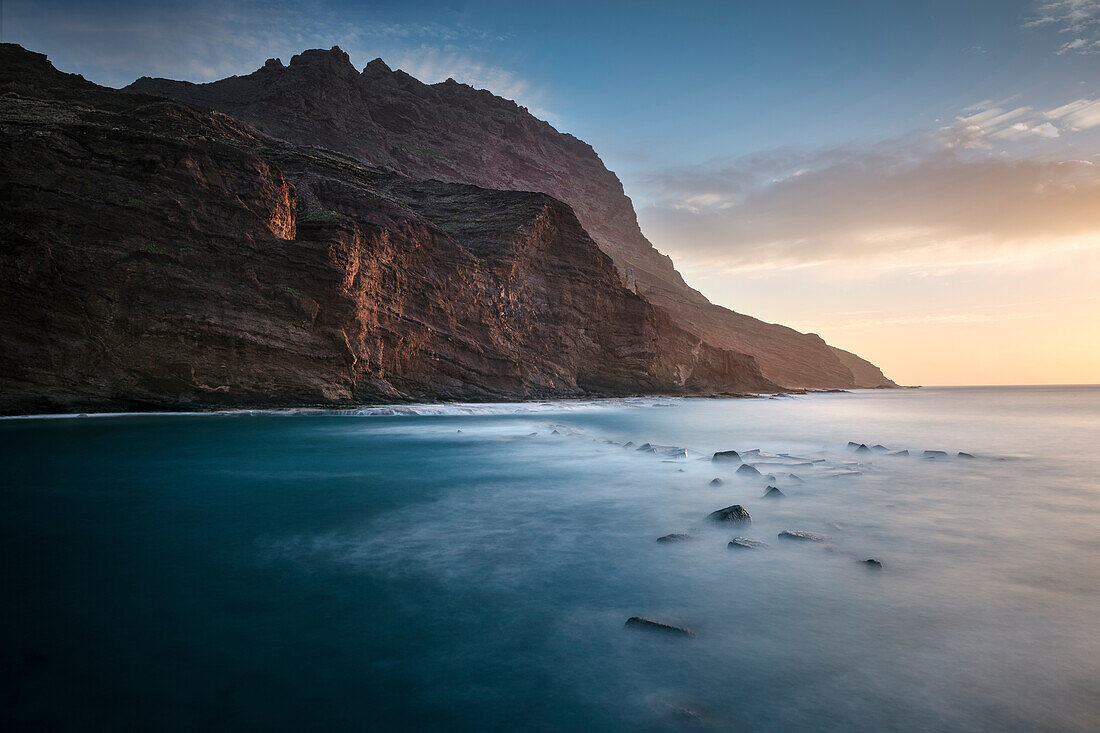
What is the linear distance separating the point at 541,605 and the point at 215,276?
31.9 m

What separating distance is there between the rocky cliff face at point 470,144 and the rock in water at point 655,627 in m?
73.5

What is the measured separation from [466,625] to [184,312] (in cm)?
3042

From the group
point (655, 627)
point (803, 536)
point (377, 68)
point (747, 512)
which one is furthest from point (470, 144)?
point (655, 627)

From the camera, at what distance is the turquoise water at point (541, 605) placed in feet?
10.1

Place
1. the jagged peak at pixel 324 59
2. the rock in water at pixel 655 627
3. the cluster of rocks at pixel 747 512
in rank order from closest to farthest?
the rock in water at pixel 655 627 → the cluster of rocks at pixel 747 512 → the jagged peak at pixel 324 59

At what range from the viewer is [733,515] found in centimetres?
724

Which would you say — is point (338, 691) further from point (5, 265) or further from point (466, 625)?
A: point (5, 265)

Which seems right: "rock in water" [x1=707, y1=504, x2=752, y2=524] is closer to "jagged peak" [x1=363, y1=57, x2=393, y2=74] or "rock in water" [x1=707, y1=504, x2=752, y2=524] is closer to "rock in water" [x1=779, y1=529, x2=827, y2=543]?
"rock in water" [x1=779, y1=529, x2=827, y2=543]

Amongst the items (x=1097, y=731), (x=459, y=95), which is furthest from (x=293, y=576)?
(x=459, y=95)

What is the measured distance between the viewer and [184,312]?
27219mm

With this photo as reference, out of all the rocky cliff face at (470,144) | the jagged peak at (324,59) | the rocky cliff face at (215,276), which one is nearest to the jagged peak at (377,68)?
the rocky cliff face at (470,144)

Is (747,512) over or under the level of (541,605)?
over

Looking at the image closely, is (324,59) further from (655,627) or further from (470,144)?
(655,627)

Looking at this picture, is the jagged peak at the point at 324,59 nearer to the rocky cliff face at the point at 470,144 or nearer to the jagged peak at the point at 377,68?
the rocky cliff face at the point at 470,144
